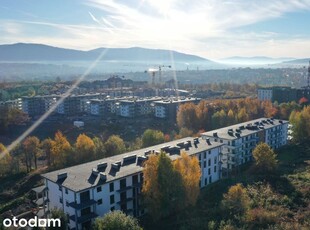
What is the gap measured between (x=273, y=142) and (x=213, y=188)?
2345 cm

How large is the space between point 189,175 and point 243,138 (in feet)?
68.5

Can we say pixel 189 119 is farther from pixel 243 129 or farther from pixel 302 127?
pixel 302 127

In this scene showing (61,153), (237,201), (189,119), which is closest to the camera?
(237,201)

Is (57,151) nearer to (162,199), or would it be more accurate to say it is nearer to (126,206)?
(126,206)

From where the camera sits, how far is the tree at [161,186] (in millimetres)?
30406

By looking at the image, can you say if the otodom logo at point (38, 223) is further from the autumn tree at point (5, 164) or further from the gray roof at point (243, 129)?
the gray roof at point (243, 129)

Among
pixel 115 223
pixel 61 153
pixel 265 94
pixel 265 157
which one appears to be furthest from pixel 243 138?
pixel 265 94

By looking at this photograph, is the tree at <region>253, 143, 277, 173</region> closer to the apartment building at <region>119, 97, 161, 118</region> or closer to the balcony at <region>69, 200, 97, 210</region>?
the balcony at <region>69, 200, 97, 210</region>

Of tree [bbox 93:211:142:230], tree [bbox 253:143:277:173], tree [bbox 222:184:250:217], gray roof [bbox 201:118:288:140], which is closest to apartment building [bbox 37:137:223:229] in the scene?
tree [bbox 93:211:142:230]

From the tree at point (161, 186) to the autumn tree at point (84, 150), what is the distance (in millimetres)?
18946

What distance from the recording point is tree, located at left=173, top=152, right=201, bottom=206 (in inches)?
1253

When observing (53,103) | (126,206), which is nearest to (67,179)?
(126,206)

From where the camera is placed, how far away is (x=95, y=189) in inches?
1174

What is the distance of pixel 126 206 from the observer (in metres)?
33.1
